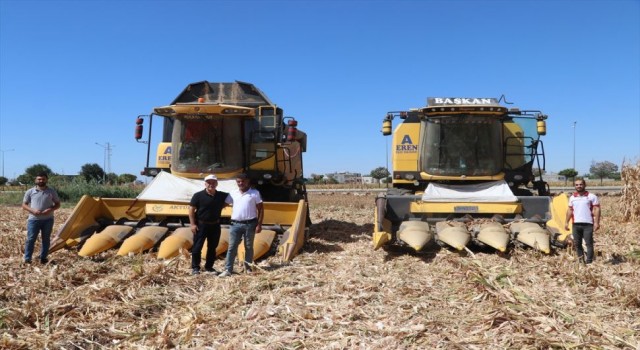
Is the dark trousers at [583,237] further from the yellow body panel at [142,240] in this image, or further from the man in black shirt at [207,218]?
the yellow body panel at [142,240]

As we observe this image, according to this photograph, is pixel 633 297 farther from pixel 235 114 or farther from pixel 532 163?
pixel 235 114

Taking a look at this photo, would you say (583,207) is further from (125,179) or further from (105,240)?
(125,179)

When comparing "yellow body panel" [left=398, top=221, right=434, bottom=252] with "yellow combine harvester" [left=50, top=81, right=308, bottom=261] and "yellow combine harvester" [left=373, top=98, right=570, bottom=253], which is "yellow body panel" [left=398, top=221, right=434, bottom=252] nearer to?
"yellow combine harvester" [left=373, top=98, right=570, bottom=253]

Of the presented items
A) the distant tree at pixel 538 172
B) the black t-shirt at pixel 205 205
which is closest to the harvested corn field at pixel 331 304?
the black t-shirt at pixel 205 205

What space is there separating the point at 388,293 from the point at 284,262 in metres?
2.38

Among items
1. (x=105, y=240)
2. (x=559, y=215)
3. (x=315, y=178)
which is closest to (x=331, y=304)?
(x=105, y=240)

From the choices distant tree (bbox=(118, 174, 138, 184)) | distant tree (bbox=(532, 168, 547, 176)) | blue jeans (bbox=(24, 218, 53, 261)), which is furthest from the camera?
distant tree (bbox=(118, 174, 138, 184))

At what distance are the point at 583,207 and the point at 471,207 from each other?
1.91 metres

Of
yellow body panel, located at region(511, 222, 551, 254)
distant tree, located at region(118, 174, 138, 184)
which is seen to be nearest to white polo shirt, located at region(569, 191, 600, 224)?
yellow body panel, located at region(511, 222, 551, 254)

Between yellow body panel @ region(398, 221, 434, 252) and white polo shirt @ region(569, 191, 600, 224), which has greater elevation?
white polo shirt @ region(569, 191, 600, 224)

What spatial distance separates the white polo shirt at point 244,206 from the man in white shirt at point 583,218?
4690mm

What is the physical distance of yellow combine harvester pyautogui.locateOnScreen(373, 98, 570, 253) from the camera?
8.09 m

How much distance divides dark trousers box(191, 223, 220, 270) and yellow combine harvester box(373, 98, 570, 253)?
244 centimetres

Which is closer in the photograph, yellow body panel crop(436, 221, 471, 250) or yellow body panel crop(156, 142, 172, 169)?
yellow body panel crop(436, 221, 471, 250)
